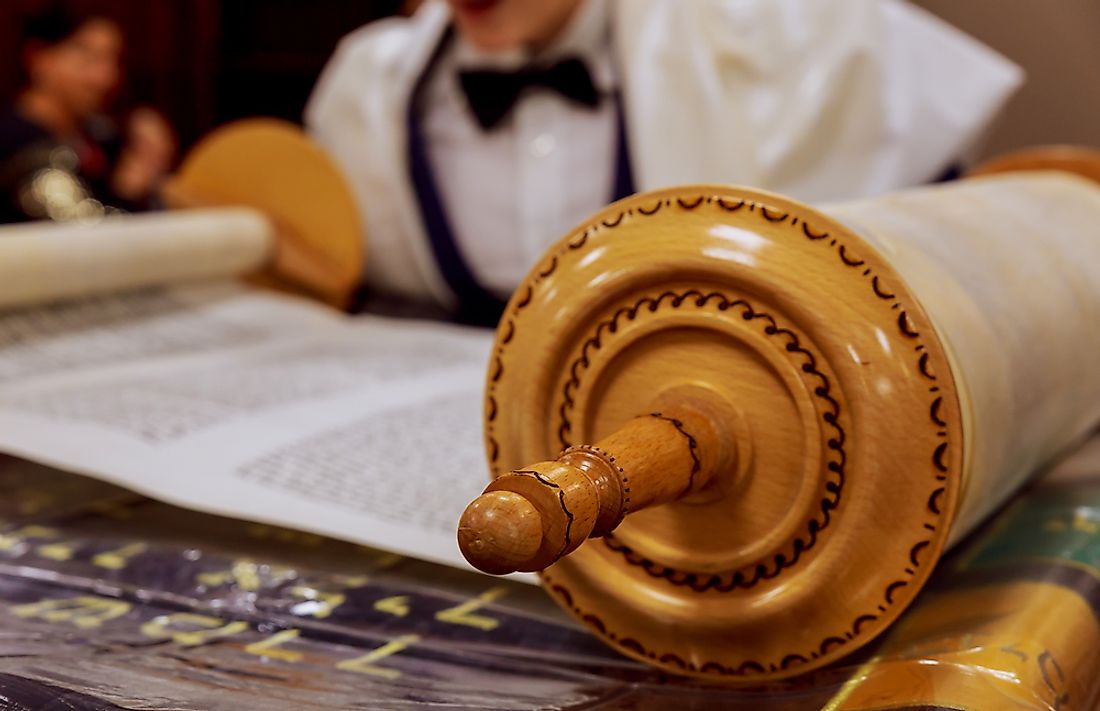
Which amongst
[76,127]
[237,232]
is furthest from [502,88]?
[76,127]

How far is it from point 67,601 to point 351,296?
657 millimetres

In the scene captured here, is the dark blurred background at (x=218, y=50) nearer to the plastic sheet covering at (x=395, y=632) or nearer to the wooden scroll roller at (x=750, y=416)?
the plastic sheet covering at (x=395, y=632)

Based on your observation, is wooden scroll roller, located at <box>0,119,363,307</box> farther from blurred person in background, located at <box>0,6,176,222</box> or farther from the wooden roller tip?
the wooden roller tip

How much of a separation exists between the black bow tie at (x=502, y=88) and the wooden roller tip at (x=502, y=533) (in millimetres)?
742

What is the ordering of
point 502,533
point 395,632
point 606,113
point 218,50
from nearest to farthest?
1. point 502,533
2. point 395,632
3. point 606,113
4. point 218,50

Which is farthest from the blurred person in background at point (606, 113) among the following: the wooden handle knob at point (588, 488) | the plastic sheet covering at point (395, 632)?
the wooden handle knob at point (588, 488)

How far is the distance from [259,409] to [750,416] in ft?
1.31

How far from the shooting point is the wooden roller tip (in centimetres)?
27

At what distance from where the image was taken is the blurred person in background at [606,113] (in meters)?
0.90

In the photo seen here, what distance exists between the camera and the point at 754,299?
34 centimetres

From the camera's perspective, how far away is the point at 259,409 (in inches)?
26.2

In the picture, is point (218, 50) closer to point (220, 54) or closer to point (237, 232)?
point (220, 54)

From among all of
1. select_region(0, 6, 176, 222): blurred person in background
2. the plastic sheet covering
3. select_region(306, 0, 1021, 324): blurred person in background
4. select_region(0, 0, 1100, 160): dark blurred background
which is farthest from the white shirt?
select_region(0, 0, 1100, 160): dark blurred background

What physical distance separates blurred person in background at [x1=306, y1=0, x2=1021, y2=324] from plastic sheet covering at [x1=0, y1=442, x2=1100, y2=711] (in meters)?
0.43
